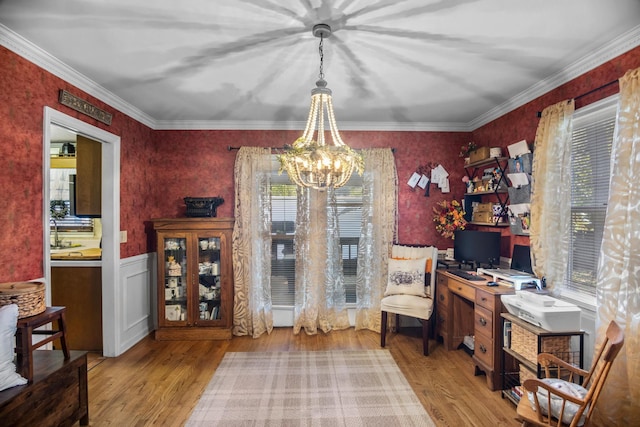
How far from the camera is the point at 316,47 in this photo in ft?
7.77

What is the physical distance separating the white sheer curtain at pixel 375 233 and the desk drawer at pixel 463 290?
3.03ft

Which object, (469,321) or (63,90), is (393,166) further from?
(63,90)

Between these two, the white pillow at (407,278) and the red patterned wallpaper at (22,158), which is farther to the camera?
the white pillow at (407,278)

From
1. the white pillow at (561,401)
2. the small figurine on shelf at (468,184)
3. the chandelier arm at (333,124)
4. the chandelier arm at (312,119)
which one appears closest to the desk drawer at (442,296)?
the small figurine on shelf at (468,184)

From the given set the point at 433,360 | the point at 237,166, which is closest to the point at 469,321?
the point at 433,360

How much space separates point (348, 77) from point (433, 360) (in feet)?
9.34

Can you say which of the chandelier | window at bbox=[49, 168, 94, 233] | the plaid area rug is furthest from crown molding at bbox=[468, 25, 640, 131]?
window at bbox=[49, 168, 94, 233]

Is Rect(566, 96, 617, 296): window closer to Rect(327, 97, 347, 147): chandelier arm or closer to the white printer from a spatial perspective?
the white printer

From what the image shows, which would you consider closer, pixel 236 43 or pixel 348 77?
Result: pixel 236 43

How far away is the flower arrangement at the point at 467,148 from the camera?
3974mm

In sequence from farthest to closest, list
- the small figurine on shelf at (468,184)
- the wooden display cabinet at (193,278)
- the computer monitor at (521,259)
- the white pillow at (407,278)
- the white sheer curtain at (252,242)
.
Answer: the white sheer curtain at (252,242) → the small figurine on shelf at (468,184) → the wooden display cabinet at (193,278) → the white pillow at (407,278) → the computer monitor at (521,259)

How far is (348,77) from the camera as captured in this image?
112 inches

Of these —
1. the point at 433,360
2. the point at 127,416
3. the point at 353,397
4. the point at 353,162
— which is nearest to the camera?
the point at 353,162

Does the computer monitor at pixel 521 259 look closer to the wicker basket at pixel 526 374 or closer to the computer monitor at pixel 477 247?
the computer monitor at pixel 477 247
